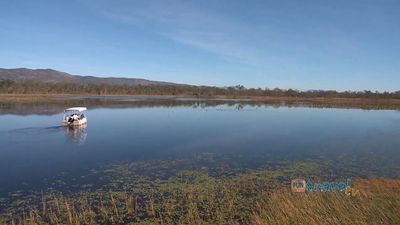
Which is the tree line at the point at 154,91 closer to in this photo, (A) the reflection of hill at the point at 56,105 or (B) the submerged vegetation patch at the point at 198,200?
(A) the reflection of hill at the point at 56,105

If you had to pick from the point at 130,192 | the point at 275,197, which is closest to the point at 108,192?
the point at 130,192

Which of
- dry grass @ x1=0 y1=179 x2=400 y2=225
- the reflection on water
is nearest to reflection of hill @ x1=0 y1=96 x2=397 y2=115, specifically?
the reflection on water

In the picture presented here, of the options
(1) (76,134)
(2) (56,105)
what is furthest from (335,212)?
(2) (56,105)

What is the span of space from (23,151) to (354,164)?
21449 millimetres

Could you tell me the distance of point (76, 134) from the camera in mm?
32812

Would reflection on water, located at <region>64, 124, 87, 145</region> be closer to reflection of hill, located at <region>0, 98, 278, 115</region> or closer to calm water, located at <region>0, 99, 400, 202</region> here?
calm water, located at <region>0, 99, 400, 202</region>

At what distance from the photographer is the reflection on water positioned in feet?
96.4

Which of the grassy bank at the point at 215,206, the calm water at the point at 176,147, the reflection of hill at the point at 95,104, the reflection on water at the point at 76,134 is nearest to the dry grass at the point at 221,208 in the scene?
the grassy bank at the point at 215,206

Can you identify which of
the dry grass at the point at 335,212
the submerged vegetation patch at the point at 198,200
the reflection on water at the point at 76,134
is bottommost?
the reflection on water at the point at 76,134

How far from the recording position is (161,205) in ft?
43.5

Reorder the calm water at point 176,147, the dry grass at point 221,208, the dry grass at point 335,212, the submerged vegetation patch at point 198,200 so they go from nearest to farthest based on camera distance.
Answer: the dry grass at point 335,212 → the dry grass at point 221,208 → the submerged vegetation patch at point 198,200 → the calm water at point 176,147

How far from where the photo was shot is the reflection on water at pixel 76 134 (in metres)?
29.4

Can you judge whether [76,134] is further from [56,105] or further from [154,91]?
[154,91]

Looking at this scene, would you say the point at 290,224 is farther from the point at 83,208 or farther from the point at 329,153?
the point at 329,153
